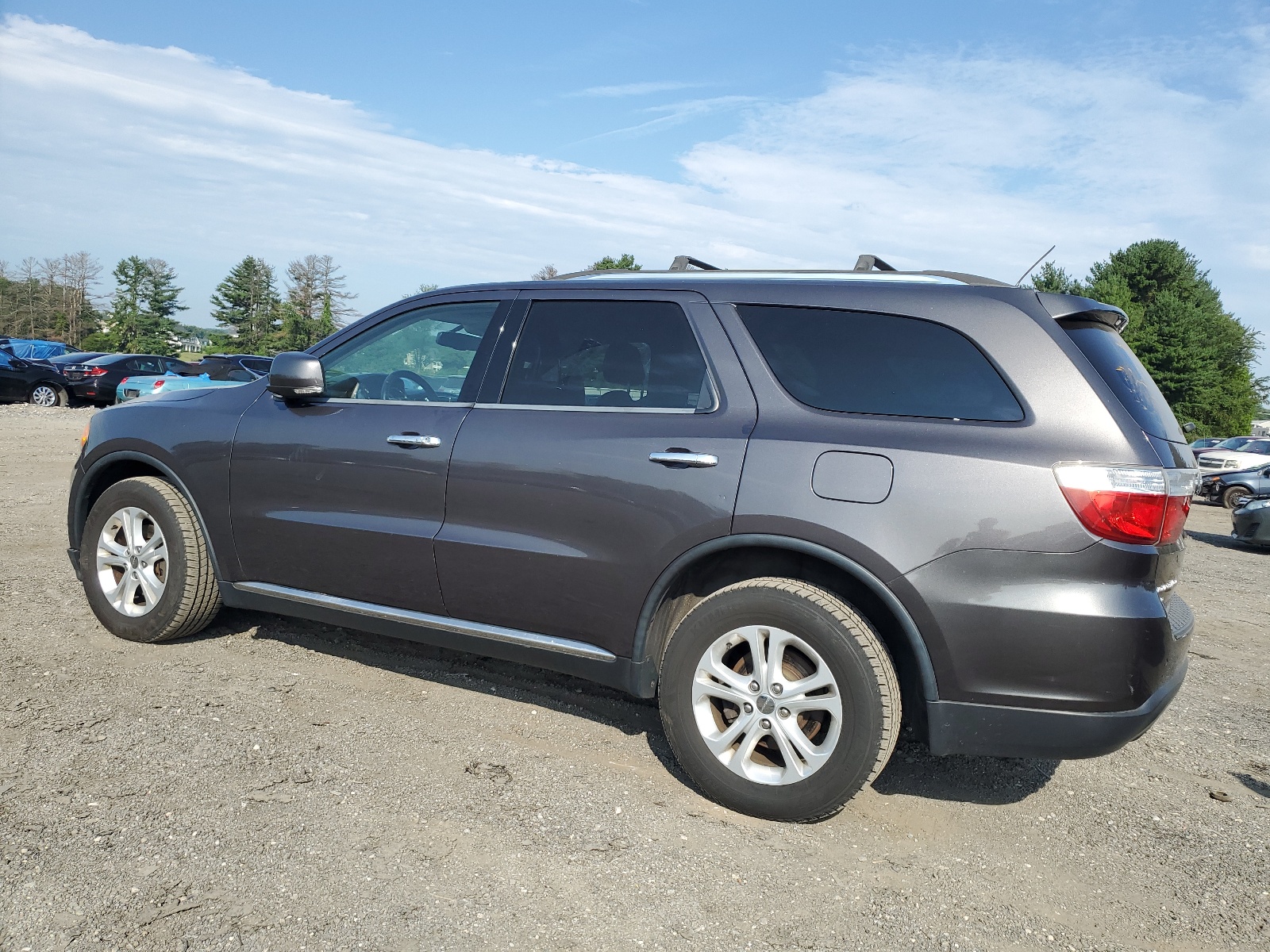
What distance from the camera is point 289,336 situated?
9238 centimetres

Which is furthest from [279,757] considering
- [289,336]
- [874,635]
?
[289,336]

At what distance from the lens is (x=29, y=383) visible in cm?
2445

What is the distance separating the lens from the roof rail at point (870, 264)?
3.78m

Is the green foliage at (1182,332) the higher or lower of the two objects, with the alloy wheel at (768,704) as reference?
higher

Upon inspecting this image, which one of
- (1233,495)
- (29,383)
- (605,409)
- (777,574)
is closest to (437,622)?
(605,409)

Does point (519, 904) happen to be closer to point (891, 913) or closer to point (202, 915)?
point (202, 915)

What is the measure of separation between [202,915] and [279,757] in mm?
998

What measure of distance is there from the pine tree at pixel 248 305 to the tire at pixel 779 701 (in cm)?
9807

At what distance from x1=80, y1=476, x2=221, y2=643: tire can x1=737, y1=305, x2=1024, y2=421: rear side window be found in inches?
112

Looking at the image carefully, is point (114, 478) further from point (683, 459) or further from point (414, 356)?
point (683, 459)

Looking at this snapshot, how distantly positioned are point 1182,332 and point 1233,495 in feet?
144

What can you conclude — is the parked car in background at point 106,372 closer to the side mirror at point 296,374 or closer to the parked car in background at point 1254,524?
the side mirror at point 296,374

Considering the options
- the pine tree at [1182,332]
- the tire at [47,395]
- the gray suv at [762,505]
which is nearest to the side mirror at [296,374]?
the gray suv at [762,505]

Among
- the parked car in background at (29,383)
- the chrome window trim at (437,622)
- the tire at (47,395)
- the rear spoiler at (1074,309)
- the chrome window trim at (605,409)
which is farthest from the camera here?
the tire at (47,395)
